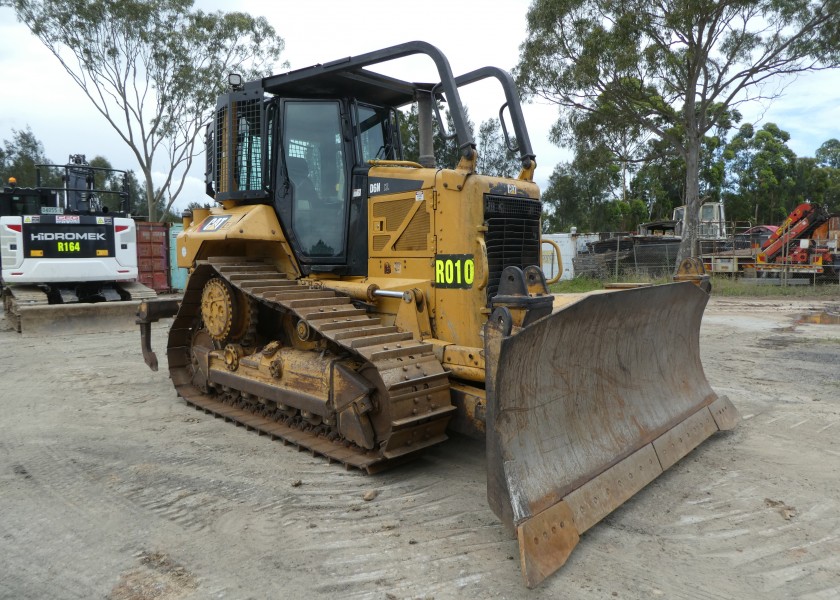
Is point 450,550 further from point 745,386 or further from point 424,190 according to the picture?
point 745,386

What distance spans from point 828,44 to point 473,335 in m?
20.6

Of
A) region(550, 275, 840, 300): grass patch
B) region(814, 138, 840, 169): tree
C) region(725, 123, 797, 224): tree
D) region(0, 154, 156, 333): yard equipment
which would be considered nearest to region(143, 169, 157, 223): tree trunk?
region(0, 154, 156, 333): yard equipment

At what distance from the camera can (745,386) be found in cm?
664

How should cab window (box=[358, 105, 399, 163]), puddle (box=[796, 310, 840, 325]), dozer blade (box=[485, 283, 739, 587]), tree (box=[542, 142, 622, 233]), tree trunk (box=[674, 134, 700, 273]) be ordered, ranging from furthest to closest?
tree (box=[542, 142, 622, 233]) < tree trunk (box=[674, 134, 700, 273]) < puddle (box=[796, 310, 840, 325]) < cab window (box=[358, 105, 399, 163]) < dozer blade (box=[485, 283, 739, 587])

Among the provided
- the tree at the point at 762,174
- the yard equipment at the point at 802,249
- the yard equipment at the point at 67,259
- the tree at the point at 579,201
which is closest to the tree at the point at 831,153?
the tree at the point at 762,174

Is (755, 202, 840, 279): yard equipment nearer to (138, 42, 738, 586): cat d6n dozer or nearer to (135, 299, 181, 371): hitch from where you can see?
(138, 42, 738, 586): cat d6n dozer

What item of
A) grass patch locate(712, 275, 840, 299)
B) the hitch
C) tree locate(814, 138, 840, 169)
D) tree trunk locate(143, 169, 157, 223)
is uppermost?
tree locate(814, 138, 840, 169)

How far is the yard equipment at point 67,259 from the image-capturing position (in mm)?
11086

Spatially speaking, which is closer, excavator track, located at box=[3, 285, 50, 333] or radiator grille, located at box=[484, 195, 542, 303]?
radiator grille, located at box=[484, 195, 542, 303]

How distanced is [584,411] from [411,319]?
1545 mm

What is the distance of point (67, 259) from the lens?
11914mm

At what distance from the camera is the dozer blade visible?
3.05 meters

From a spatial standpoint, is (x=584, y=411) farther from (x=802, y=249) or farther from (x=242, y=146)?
(x=802, y=249)

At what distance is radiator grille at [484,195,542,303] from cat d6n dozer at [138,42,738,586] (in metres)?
0.02
